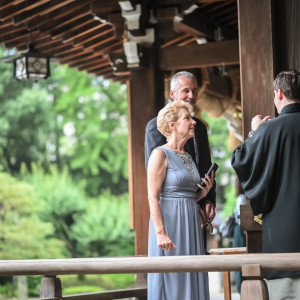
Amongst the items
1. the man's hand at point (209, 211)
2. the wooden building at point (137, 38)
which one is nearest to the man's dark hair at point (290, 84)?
the man's hand at point (209, 211)

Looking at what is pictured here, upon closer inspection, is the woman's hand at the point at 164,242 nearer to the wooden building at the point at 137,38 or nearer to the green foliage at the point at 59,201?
the wooden building at the point at 137,38

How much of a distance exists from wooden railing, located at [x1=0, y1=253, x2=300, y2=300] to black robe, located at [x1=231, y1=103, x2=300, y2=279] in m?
0.25

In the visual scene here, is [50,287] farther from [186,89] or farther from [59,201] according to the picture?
[59,201]

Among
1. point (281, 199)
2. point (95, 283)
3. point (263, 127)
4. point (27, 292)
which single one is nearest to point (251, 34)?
point (263, 127)

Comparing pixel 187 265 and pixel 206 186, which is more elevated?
pixel 206 186

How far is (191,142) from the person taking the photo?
4703 millimetres

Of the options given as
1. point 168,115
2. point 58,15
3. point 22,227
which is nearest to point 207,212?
point 168,115

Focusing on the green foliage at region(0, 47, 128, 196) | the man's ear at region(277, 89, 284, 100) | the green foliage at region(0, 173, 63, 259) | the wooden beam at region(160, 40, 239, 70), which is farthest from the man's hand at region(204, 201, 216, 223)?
the green foliage at region(0, 47, 128, 196)

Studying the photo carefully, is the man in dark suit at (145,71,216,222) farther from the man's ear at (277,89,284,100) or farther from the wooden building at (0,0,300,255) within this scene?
the wooden building at (0,0,300,255)

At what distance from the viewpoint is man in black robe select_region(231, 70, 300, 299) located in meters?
3.74

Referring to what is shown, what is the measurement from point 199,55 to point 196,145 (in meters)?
2.76

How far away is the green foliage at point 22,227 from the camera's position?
19141mm

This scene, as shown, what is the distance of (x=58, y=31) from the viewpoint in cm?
748

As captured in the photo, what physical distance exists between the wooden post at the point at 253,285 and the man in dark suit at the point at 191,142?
39.1 inches
